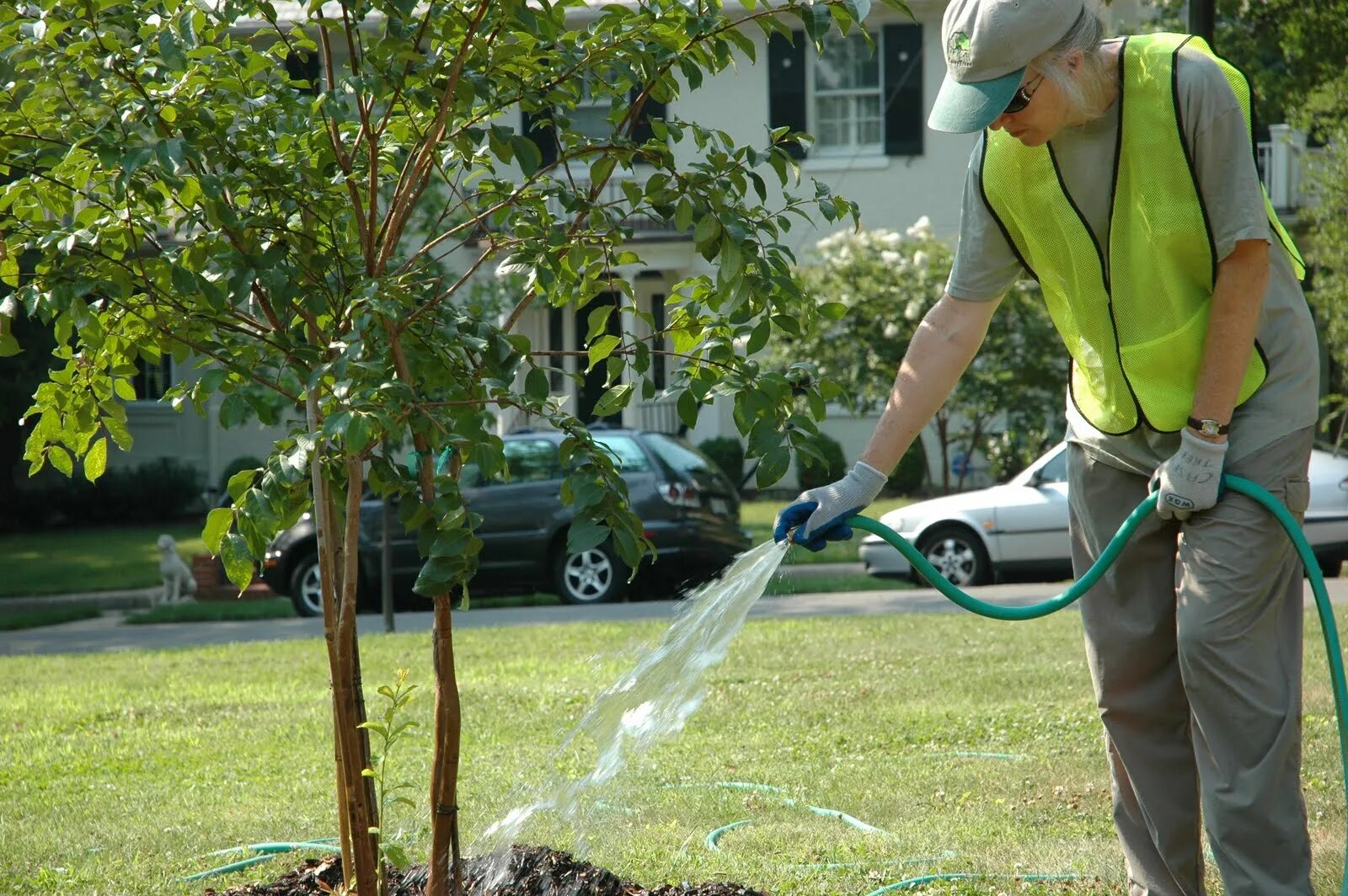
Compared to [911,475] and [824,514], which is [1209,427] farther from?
[911,475]

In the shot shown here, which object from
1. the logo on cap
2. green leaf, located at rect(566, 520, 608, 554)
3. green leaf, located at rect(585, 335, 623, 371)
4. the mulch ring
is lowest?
the mulch ring

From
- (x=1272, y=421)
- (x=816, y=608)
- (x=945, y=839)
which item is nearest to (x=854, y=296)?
(x=816, y=608)

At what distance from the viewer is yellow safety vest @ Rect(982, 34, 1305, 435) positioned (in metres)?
2.81

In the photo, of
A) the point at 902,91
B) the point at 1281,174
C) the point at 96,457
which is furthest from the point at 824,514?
the point at 1281,174

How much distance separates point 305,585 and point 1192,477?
36.9 ft

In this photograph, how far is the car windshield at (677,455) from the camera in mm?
12789

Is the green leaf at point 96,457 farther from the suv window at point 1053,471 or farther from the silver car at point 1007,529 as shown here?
the suv window at point 1053,471

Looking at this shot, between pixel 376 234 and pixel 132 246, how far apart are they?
0.51 meters

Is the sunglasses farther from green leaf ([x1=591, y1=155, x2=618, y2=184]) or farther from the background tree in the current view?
the background tree

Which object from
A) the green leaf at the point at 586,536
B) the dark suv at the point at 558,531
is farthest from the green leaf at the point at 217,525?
the dark suv at the point at 558,531

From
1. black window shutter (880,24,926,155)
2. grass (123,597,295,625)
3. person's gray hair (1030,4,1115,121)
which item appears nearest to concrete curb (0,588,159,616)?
grass (123,597,295,625)

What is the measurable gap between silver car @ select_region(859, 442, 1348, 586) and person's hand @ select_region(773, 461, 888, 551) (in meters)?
9.44

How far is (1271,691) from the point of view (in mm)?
2760

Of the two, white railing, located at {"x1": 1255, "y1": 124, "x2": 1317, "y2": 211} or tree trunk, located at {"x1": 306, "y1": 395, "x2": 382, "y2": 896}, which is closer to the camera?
tree trunk, located at {"x1": 306, "y1": 395, "x2": 382, "y2": 896}
